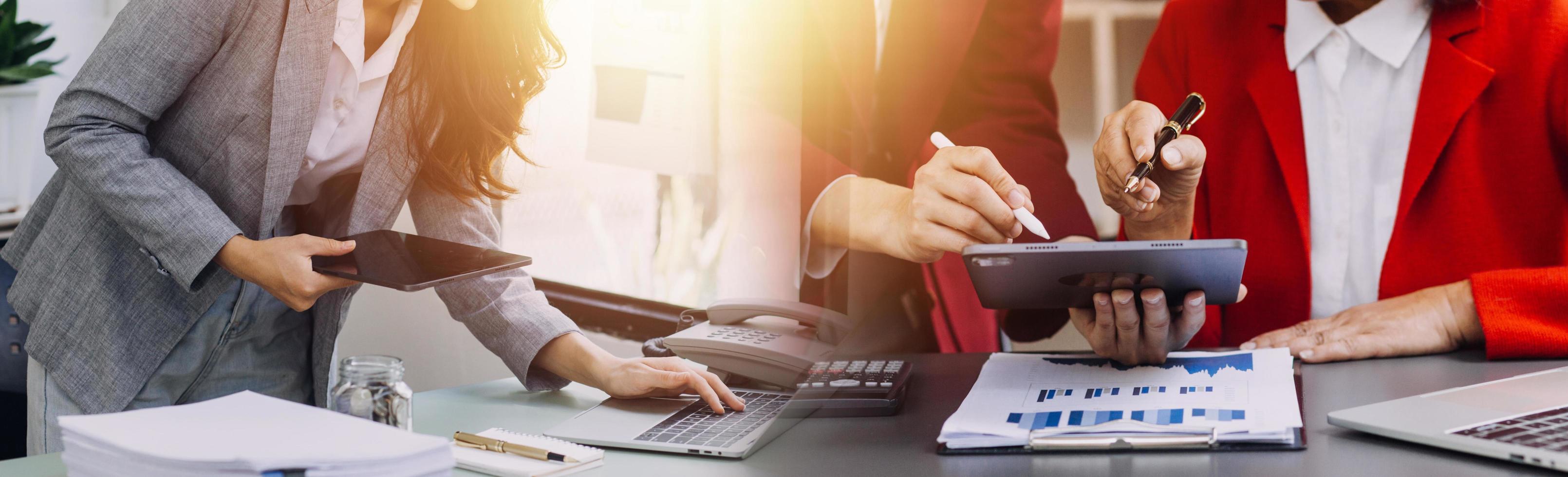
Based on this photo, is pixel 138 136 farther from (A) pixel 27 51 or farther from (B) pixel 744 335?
(A) pixel 27 51

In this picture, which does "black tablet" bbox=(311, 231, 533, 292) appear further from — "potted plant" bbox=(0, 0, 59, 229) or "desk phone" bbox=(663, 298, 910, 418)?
"potted plant" bbox=(0, 0, 59, 229)

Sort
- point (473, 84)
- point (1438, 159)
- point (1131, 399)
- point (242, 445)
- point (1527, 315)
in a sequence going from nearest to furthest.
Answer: point (242, 445) < point (1131, 399) < point (1527, 315) < point (473, 84) < point (1438, 159)

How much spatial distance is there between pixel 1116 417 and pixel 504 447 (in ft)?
1.61

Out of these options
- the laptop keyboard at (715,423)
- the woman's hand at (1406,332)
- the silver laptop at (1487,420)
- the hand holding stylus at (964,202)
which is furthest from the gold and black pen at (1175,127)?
the laptop keyboard at (715,423)

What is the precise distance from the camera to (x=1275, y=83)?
59.1 inches

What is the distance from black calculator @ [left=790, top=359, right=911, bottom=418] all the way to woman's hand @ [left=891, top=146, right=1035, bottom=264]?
0.17m

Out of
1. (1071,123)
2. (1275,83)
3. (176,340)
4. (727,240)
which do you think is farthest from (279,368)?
(1275,83)

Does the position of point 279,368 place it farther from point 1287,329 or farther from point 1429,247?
point 1429,247

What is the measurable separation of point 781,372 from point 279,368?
0.72 meters

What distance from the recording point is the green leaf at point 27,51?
195 cm

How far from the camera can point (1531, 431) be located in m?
0.65

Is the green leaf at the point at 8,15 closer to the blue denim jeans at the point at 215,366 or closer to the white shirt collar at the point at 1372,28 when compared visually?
the blue denim jeans at the point at 215,366

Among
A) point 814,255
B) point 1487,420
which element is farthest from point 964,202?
point 1487,420

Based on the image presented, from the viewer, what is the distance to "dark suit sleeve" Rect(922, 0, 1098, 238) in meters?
1.59
